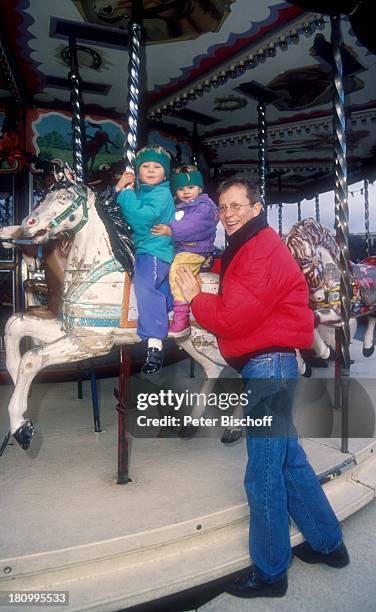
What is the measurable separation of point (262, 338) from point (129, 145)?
5.24ft

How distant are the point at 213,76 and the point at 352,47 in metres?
1.45

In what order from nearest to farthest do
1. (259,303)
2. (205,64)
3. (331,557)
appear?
(259,303) → (331,557) → (205,64)

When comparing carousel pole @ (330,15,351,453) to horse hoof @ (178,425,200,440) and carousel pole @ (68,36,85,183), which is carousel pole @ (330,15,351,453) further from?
carousel pole @ (68,36,85,183)

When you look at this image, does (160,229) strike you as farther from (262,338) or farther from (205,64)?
(205,64)

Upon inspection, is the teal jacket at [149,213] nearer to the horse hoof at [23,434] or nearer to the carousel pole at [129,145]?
the carousel pole at [129,145]

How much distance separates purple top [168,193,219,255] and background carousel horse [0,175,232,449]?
11.4 inches

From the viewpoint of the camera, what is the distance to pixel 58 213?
244cm

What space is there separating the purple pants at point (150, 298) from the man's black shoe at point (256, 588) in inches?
48.1

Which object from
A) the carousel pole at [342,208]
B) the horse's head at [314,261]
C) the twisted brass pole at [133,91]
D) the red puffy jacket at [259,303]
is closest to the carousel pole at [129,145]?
the twisted brass pole at [133,91]

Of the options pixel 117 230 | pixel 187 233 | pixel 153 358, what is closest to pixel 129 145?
pixel 117 230

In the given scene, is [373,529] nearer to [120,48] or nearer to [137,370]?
[137,370]

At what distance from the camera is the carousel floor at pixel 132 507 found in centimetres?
194

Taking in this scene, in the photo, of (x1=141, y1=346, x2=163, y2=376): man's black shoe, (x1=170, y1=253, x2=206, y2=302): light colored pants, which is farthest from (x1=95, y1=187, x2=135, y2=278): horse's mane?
(x1=141, y1=346, x2=163, y2=376): man's black shoe

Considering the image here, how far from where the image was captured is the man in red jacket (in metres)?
1.80
